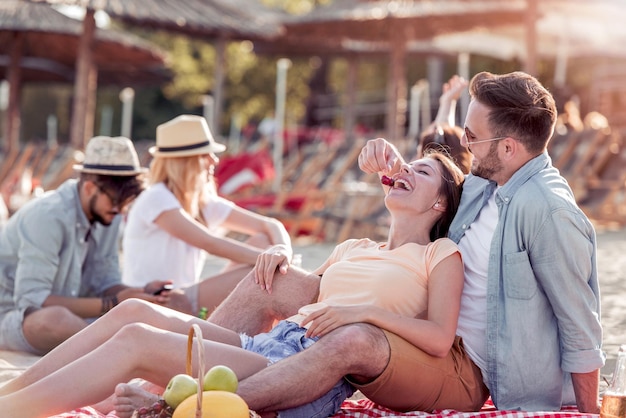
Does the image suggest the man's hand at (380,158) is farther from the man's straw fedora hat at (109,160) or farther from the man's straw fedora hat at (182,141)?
the man's straw fedora hat at (182,141)

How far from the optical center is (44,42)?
17.1 meters

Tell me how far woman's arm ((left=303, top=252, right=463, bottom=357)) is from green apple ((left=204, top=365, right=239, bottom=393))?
36cm

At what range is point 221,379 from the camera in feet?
9.47

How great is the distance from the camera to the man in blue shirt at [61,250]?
4.59 m

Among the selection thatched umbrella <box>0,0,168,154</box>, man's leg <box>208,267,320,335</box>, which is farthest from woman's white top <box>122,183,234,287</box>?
thatched umbrella <box>0,0,168,154</box>

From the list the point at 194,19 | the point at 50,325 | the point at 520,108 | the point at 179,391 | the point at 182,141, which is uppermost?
the point at 194,19

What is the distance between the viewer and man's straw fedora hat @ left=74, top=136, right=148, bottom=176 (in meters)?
4.75

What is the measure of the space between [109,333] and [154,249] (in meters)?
1.77

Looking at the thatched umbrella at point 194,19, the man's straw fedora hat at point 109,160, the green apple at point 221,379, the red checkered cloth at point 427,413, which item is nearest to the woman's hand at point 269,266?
the red checkered cloth at point 427,413

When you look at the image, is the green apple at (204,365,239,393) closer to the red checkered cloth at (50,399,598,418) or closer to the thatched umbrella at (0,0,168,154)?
the red checkered cloth at (50,399,598,418)

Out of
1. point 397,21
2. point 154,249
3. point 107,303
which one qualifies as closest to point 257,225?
point 154,249

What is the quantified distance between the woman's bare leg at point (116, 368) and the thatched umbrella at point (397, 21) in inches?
450

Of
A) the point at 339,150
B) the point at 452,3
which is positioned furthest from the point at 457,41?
the point at 339,150

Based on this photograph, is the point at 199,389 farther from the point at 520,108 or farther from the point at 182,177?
the point at 182,177
